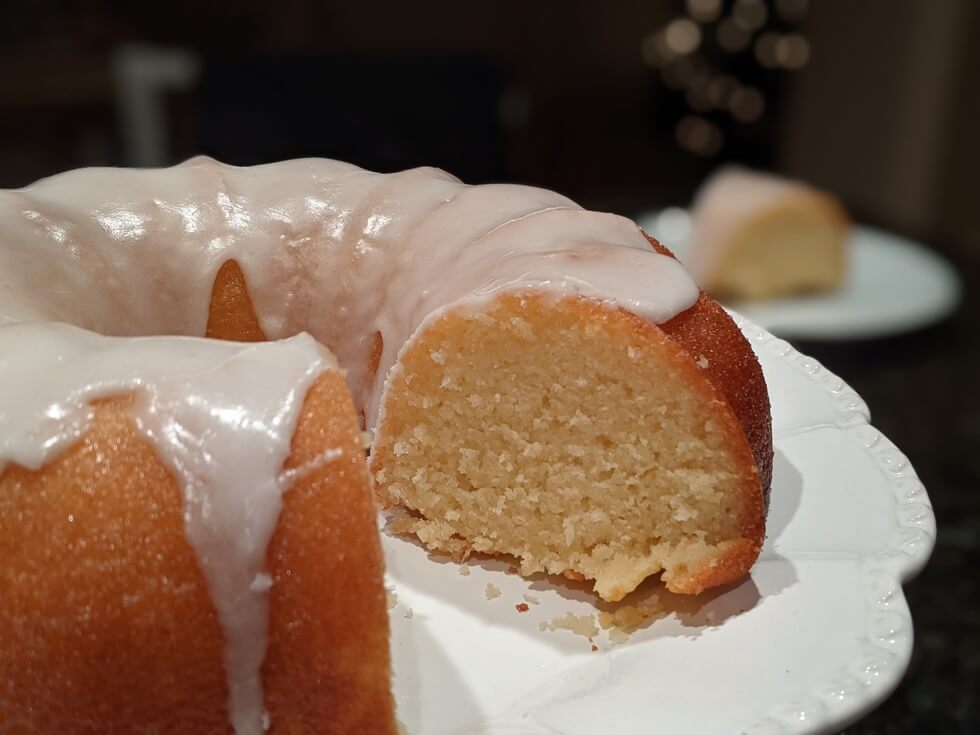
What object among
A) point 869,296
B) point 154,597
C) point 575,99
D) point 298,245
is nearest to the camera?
point 154,597

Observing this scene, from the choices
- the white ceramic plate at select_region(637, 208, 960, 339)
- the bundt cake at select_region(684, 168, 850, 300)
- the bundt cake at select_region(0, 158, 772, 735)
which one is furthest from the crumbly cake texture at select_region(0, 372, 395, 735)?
the bundt cake at select_region(684, 168, 850, 300)

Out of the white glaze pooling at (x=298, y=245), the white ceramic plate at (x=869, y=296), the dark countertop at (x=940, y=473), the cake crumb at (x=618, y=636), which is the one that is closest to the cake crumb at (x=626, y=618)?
the cake crumb at (x=618, y=636)

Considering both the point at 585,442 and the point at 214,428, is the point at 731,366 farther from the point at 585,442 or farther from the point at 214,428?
the point at 214,428

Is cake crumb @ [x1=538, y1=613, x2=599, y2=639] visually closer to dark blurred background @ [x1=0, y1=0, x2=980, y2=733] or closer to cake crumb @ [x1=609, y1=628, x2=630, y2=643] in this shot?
cake crumb @ [x1=609, y1=628, x2=630, y2=643]

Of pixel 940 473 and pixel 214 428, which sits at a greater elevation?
pixel 214 428

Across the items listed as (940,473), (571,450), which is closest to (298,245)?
(571,450)

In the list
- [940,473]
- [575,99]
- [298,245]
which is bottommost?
[940,473]

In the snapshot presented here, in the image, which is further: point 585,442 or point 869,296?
point 869,296

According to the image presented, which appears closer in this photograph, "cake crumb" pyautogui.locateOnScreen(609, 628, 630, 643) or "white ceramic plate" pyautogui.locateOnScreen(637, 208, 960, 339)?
"cake crumb" pyautogui.locateOnScreen(609, 628, 630, 643)
